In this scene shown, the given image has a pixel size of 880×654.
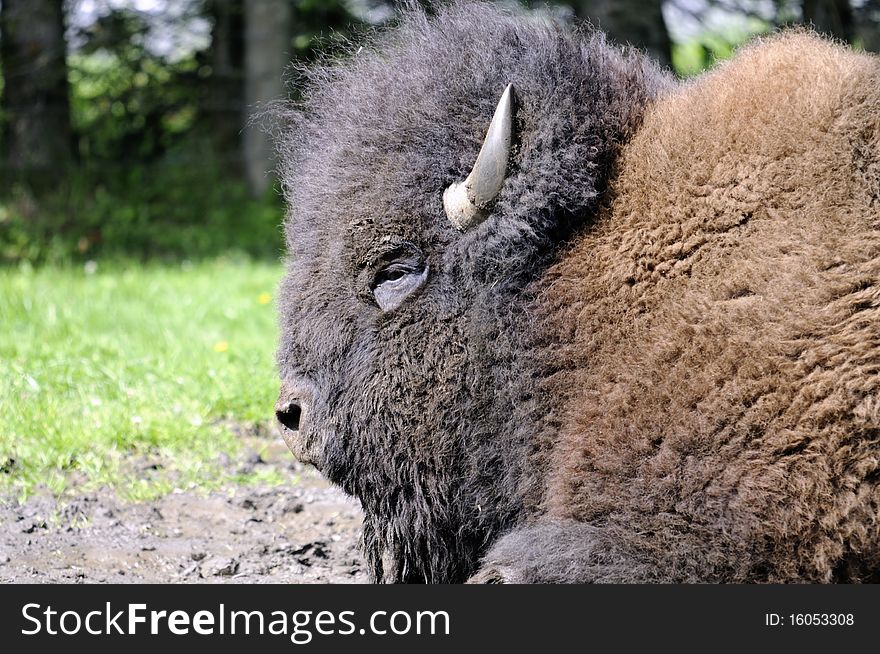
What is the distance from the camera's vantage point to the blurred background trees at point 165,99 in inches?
428

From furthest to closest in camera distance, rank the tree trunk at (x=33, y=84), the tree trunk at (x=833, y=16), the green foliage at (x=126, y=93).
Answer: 1. the green foliage at (x=126, y=93)
2. the tree trunk at (x=33, y=84)
3. the tree trunk at (x=833, y=16)

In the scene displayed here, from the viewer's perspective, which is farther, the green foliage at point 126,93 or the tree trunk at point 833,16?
the green foliage at point 126,93

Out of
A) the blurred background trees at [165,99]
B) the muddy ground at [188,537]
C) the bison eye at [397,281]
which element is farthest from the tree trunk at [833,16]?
the bison eye at [397,281]

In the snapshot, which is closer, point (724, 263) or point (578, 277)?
point (724, 263)

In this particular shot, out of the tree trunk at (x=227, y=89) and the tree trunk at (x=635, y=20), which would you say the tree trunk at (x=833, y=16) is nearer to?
the tree trunk at (x=635, y=20)

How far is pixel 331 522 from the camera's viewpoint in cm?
460

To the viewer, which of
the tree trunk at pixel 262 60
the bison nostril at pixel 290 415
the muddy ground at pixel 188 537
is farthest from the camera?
the tree trunk at pixel 262 60

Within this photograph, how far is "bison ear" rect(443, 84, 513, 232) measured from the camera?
10.9ft

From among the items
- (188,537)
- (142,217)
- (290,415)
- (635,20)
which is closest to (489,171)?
(290,415)

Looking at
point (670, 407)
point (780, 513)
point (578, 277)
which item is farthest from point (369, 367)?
Result: point (780, 513)

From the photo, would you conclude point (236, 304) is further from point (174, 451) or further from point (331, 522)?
point (331, 522)

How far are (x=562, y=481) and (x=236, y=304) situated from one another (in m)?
5.25

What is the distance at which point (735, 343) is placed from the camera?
117 inches

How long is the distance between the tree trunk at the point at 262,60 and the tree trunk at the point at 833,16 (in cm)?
582
